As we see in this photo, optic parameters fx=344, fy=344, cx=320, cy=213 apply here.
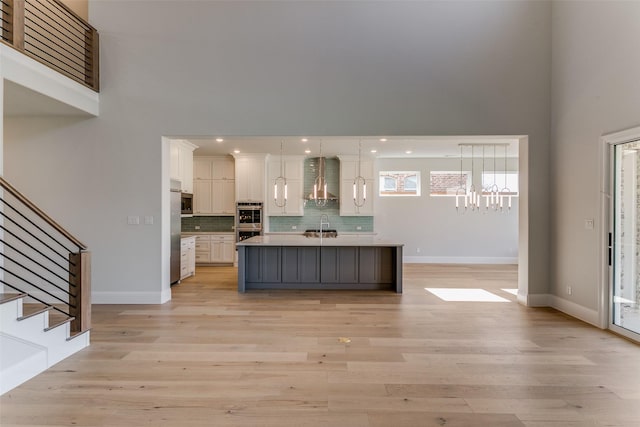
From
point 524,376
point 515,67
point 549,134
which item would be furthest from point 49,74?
point 549,134

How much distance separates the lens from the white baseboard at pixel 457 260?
8.89m

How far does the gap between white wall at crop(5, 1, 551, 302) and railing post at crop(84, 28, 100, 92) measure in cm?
12

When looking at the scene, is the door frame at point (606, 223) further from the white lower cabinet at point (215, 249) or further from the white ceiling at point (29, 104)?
the white lower cabinet at point (215, 249)

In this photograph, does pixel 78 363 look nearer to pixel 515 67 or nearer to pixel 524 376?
pixel 524 376

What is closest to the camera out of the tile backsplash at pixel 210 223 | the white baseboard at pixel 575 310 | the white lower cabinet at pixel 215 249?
the white baseboard at pixel 575 310

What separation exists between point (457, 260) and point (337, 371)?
711 cm

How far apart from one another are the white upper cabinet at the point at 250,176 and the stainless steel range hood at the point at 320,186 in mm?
1246

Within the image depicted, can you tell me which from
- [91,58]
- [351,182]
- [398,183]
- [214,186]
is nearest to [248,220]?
[214,186]

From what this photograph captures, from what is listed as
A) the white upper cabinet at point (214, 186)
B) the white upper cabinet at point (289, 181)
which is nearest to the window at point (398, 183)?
the white upper cabinet at point (289, 181)

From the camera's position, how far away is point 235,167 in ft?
27.8

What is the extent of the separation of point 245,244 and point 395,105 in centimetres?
313

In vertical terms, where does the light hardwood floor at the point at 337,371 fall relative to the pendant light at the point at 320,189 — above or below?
below

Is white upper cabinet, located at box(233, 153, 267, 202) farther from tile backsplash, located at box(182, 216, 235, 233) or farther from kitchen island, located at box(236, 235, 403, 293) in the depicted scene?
kitchen island, located at box(236, 235, 403, 293)


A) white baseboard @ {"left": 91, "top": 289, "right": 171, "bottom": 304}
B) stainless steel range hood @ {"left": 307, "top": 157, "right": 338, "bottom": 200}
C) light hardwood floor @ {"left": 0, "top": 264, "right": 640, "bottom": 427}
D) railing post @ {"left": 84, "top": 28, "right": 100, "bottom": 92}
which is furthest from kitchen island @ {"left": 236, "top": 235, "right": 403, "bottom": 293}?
railing post @ {"left": 84, "top": 28, "right": 100, "bottom": 92}
